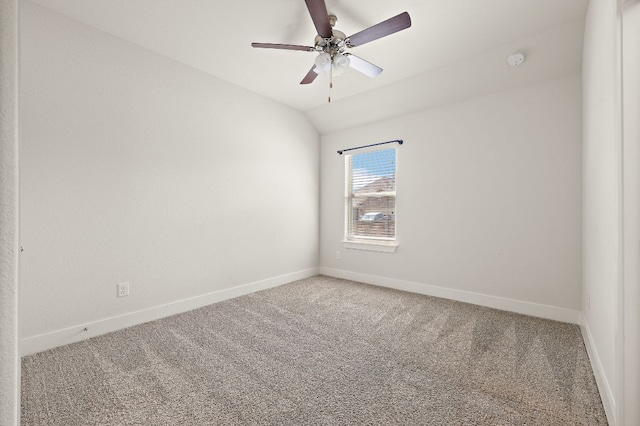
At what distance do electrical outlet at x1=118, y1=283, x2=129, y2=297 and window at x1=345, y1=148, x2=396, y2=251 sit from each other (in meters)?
2.77

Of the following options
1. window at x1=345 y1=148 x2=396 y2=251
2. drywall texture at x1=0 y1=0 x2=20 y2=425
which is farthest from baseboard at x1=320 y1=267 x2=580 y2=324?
drywall texture at x1=0 y1=0 x2=20 y2=425

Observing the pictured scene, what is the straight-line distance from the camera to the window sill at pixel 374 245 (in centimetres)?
377

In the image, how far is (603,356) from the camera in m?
1.63

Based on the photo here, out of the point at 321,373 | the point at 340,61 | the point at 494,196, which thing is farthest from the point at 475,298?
the point at 340,61

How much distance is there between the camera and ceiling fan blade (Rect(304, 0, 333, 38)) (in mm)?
1732

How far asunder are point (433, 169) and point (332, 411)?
2864 mm

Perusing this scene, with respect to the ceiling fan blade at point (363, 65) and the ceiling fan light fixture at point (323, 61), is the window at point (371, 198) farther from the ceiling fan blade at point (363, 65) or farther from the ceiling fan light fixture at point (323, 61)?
the ceiling fan light fixture at point (323, 61)

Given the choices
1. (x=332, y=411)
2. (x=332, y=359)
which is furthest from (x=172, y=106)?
(x=332, y=411)

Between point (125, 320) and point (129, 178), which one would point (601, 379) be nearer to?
point (125, 320)

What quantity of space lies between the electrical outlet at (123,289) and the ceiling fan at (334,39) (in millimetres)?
2342

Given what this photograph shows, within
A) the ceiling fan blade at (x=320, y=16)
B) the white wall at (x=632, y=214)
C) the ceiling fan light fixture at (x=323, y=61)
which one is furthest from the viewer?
the ceiling fan light fixture at (x=323, y=61)

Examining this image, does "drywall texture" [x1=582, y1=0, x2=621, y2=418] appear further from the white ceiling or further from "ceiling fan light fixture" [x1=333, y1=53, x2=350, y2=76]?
"ceiling fan light fixture" [x1=333, y1=53, x2=350, y2=76]

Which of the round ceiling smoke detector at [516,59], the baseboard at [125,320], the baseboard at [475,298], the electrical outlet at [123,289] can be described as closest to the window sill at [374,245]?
the baseboard at [475,298]

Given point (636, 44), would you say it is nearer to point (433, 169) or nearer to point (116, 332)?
point (433, 169)
